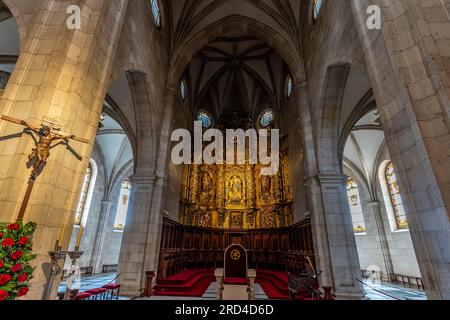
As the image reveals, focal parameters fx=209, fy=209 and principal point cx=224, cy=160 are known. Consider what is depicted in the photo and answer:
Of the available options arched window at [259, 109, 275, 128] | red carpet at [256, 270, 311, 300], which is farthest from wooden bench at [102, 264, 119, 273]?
arched window at [259, 109, 275, 128]

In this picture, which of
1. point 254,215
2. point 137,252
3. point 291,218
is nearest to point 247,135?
point 254,215

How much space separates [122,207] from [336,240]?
16.3 meters

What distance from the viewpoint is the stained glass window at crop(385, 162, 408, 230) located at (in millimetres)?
13045

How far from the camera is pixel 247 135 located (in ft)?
57.9

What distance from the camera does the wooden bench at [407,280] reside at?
1106 centimetres

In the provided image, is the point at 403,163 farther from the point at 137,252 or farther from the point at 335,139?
the point at 137,252

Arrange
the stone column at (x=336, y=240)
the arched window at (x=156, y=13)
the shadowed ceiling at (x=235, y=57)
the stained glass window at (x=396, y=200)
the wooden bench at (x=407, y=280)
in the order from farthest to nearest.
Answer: the stained glass window at (x=396, y=200) < the shadowed ceiling at (x=235, y=57) < the wooden bench at (x=407, y=280) < the arched window at (x=156, y=13) < the stone column at (x=336, y=240)

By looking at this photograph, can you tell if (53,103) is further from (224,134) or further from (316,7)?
(224,134)

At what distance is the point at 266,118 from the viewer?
17.7m

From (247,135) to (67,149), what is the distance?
14.7 metres

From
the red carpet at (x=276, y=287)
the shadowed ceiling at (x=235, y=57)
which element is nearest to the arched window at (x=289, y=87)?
the shadowed ceiling at (x=235, y=57)

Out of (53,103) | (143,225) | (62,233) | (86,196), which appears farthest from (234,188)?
(53,103)

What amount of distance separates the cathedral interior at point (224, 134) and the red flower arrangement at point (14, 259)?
0.14 metres

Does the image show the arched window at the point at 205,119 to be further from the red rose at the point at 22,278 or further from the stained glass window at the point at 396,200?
the red rose at the point at 22,278
